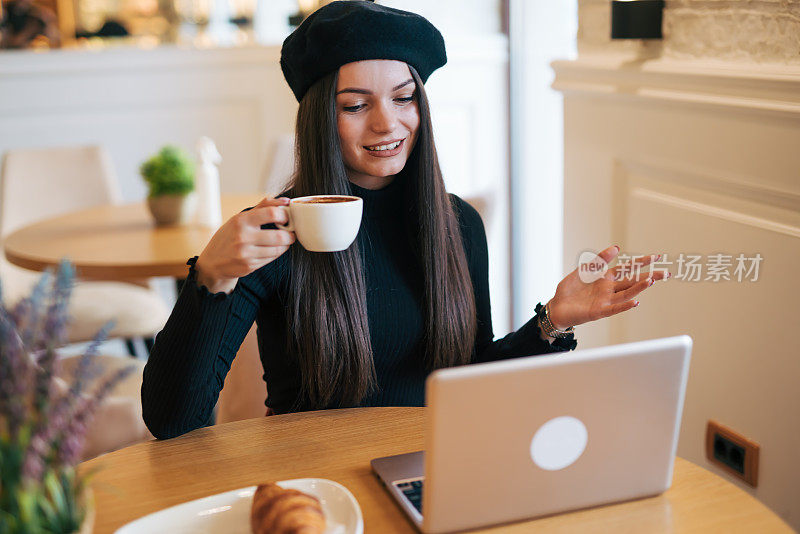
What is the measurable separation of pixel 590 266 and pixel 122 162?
130 inches

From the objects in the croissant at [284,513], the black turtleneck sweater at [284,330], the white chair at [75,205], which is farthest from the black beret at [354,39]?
the white chair at [75,205]

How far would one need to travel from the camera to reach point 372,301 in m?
1.42

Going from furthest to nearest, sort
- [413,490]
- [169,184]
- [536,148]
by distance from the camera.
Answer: [536,148] → [169,184] → [413,490]

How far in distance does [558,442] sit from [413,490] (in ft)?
0.66

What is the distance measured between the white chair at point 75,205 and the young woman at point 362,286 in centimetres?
154

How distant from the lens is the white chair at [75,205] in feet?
9.20

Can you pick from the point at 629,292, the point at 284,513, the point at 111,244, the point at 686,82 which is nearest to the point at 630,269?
the point at 629,292

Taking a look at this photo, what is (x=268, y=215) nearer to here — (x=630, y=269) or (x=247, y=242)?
(x=247, y=242)

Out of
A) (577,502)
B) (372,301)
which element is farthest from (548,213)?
(577,502)

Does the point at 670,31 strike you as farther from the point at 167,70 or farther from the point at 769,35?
the point at 167,70

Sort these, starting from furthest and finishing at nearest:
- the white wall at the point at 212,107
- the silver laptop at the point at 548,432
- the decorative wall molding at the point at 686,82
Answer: the white wall at the point at 212,107, the decorative wall molding at the point at 686,82, the silver laptop at the point at 548,432

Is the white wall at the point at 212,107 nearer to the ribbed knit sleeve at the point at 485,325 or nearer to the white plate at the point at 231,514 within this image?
the ribbed knit sleeve at the point at 485,325

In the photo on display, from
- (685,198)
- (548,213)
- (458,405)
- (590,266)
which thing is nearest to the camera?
(458,405)

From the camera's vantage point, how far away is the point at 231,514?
925mm
